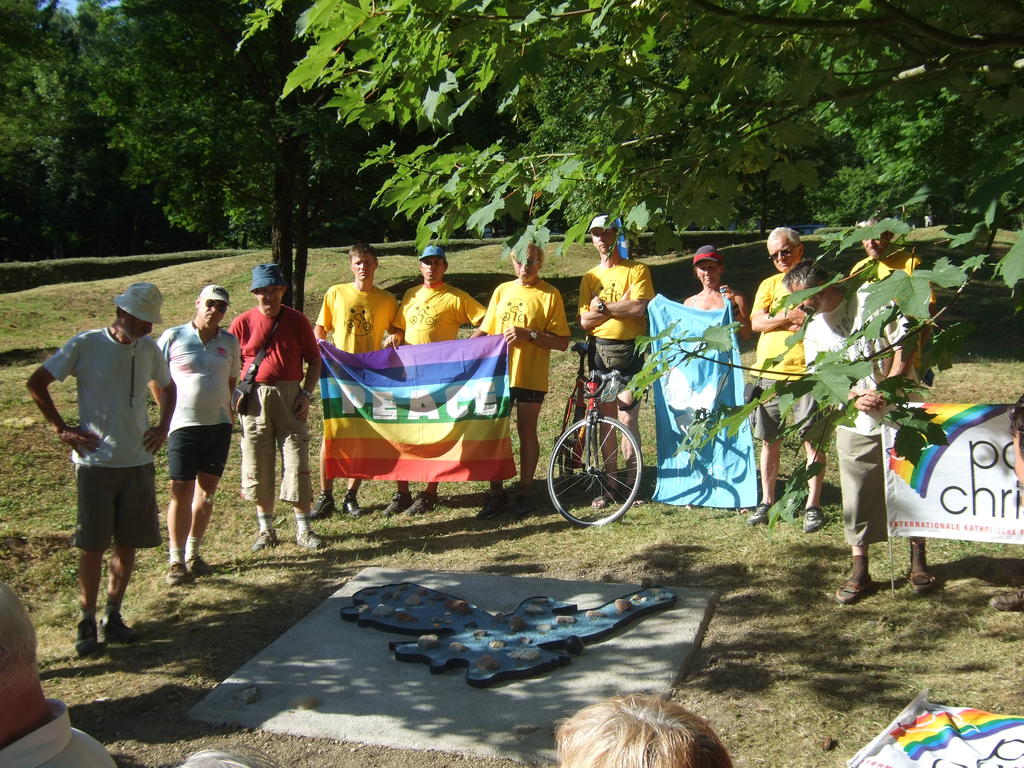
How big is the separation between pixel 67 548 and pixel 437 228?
204 inches

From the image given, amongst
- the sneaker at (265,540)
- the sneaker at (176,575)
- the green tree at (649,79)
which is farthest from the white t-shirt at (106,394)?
the green tree at (649,79)

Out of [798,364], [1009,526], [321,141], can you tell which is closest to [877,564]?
[1009,526]

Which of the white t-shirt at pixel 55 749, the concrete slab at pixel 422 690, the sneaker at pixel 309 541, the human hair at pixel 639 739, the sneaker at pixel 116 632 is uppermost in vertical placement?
the human hair at pixel 639 739

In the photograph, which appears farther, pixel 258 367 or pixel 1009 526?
pixel 258 367

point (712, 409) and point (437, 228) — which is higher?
point (437, 228)

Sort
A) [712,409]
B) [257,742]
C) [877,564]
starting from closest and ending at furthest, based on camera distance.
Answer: [257,742]
[877,564]
[712,409]

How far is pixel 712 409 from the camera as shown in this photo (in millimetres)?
7484

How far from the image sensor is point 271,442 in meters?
7.13

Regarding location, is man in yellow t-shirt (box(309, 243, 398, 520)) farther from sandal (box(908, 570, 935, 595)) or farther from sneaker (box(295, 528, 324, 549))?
sandal (box(908, 570, 935, 595))

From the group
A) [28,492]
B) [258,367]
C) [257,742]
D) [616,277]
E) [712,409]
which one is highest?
[616,277]

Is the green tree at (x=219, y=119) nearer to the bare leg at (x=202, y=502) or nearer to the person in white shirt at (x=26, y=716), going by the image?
the bare leg at (x=202, y=502)

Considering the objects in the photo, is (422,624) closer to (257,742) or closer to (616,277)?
(257,742)

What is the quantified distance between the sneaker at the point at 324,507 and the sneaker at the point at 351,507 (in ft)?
0.37

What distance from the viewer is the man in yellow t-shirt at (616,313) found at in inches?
298
